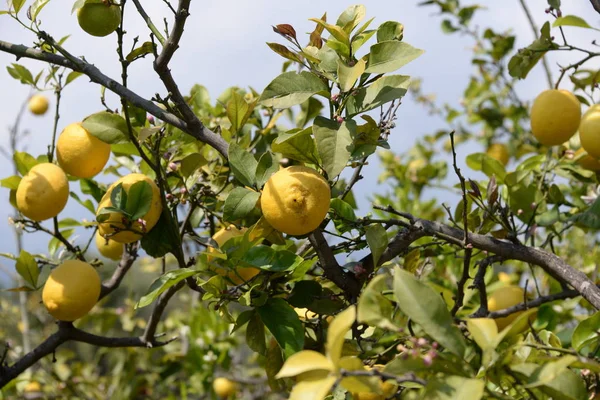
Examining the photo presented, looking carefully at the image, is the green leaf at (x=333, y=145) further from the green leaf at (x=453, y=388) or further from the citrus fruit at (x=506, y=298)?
the citrus fruit at (x=506, y=298)

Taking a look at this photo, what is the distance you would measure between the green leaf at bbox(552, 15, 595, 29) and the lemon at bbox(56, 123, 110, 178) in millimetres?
1061

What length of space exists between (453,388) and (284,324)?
0.36m

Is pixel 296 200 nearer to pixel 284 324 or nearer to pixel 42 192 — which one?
pixel 284 324

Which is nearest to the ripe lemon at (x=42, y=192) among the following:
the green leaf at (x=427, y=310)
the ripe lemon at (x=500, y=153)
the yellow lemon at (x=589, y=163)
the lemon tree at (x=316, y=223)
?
the lemon tree at (x=316, y=223)

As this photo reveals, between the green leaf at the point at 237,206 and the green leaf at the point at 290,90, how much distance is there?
159 mm

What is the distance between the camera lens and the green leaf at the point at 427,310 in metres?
0.75

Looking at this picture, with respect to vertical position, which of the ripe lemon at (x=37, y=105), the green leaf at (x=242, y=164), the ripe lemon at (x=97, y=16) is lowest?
the green leaf at (x=242, y=164)

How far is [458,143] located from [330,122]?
272 centimetres

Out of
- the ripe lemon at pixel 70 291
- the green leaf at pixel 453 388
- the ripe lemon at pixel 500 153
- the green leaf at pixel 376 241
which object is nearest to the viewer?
the green leaf at pixel 453 388

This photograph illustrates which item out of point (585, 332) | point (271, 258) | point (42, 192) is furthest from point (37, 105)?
point (585, 332)

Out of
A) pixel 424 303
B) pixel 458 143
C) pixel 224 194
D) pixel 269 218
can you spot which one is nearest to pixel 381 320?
pixel 424 303

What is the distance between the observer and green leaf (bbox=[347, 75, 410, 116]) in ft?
3.22

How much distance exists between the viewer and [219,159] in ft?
5.15

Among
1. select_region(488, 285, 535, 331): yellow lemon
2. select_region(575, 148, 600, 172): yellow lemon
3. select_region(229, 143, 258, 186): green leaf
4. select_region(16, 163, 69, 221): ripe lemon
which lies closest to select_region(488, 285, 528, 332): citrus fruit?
select_region(488, 285, 535, 331): yellow lemon
